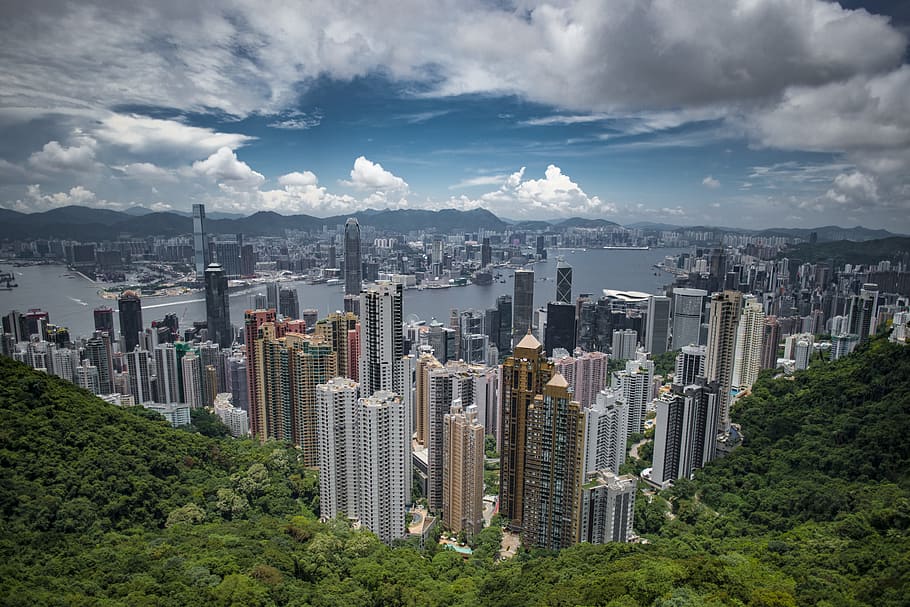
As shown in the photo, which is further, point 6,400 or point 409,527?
point 409,527

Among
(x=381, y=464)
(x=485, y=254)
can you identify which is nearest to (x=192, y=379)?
(x=381, y=464)

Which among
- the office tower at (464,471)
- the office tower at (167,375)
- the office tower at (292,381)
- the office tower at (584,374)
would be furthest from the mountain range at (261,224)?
the office tower at (464,471)

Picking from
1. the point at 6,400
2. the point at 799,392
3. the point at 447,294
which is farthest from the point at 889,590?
the point at 447,294

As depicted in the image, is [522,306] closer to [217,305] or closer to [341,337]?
[341,337]

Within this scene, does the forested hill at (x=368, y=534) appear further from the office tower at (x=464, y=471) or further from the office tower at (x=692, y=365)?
the office tower at (x=692, y=365)

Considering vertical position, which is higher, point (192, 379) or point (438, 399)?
point (438, 399)

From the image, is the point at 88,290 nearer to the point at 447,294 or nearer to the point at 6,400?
the point at 6,400
